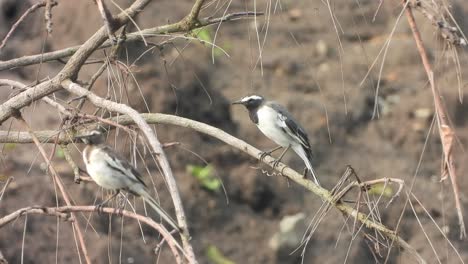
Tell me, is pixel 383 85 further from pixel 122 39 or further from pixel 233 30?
pixel 122 39

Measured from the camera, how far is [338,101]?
376 inches

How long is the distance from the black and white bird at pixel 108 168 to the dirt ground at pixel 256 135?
2.66 metres

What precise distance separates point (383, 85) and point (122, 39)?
6.64m

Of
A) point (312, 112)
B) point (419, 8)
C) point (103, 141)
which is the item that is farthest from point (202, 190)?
point (419, 8)

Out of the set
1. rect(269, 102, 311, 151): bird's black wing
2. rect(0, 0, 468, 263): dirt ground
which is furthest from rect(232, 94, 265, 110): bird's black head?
rect(0, 0, 468, 263): dirt ground

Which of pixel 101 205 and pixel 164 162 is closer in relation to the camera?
pixel 164 162

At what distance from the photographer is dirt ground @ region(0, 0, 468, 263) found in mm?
7203

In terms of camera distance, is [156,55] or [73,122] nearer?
[73,122]

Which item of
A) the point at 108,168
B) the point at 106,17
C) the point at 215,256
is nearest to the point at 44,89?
the point at 108,168

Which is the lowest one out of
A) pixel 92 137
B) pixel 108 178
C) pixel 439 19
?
pixel 108 178

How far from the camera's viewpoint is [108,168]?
12.5ft

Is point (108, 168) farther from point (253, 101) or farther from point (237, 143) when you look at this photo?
point (253, 101)

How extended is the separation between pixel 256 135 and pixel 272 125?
357 centimetres

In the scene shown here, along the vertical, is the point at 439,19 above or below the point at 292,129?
above
